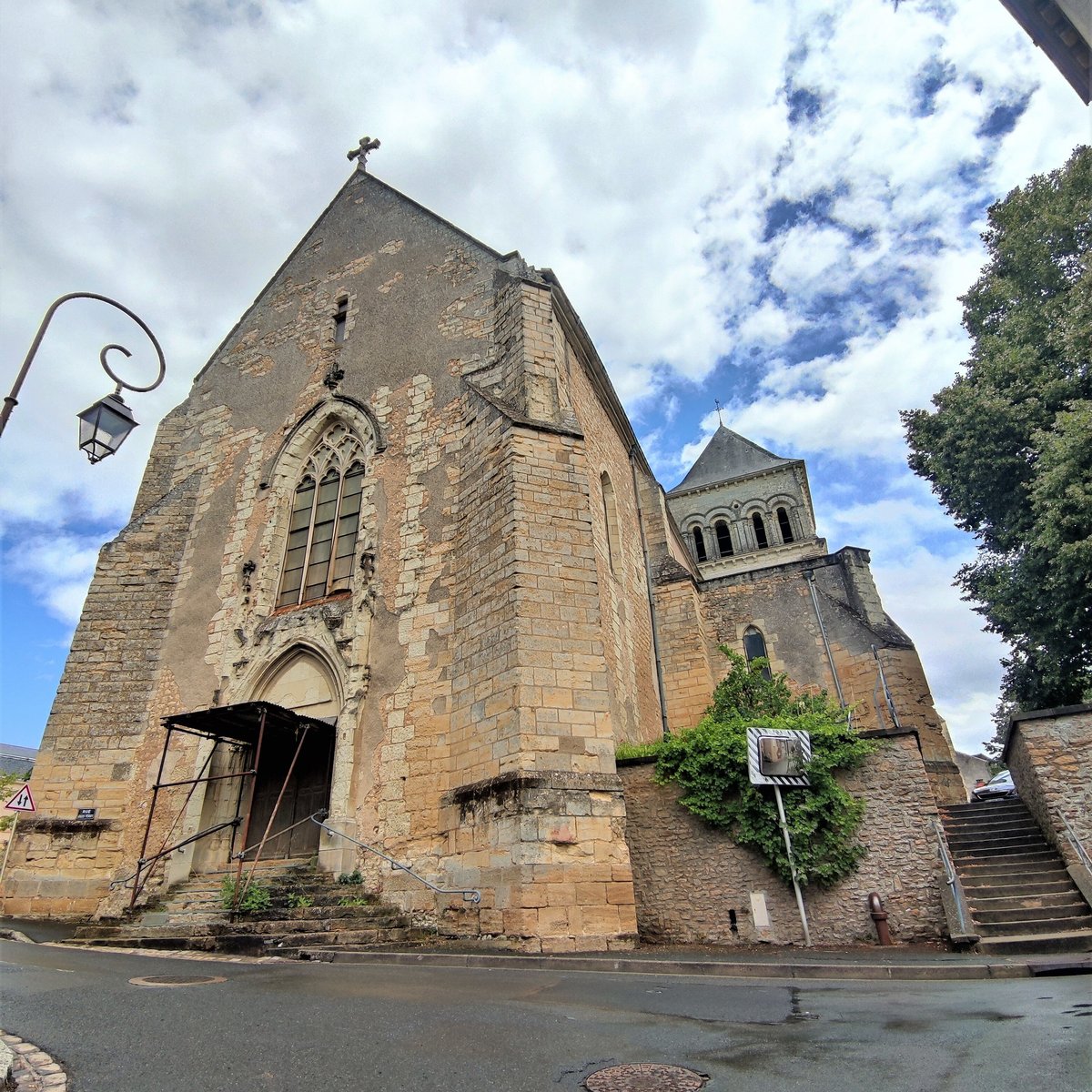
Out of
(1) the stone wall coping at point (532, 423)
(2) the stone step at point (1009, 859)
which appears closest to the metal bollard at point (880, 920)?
(2) the stone step at point (1009, 859)

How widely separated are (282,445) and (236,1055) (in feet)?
38.8

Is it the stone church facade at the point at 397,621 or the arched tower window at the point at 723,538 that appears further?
the arched tower window at the point at 723,538

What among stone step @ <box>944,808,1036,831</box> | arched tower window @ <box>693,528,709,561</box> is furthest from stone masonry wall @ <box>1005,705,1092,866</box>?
arched tower window @ <box>693,528,709,561</box>

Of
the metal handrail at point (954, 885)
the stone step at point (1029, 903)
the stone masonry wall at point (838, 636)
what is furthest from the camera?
the stone masonry wall at point (838, 636)

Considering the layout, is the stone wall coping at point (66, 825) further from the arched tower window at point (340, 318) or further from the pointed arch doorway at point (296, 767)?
the arched tower window at point (340, 318)

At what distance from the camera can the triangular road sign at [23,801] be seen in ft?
34.7

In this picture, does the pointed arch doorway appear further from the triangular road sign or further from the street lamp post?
the street lamp post

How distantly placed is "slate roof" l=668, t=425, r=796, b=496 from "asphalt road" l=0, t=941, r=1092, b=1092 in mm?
35298

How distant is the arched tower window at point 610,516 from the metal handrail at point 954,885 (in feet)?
21.9

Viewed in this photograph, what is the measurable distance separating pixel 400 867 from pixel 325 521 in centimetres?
623

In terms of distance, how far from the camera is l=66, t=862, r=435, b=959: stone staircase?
779cm

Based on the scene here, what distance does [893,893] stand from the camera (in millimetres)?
8117

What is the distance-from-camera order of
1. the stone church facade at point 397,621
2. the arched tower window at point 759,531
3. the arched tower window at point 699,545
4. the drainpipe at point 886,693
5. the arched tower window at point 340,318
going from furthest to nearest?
1. the arched tower window at point 699,545
2. the arched tower window at point 759,531
3. the drainpipe at point 886,693
4. the arched tower window at point 340,318
5. the stone church facade at point 397,621

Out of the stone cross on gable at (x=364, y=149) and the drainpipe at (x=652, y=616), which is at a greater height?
the stone cross on gable at (x=364, y=149)
